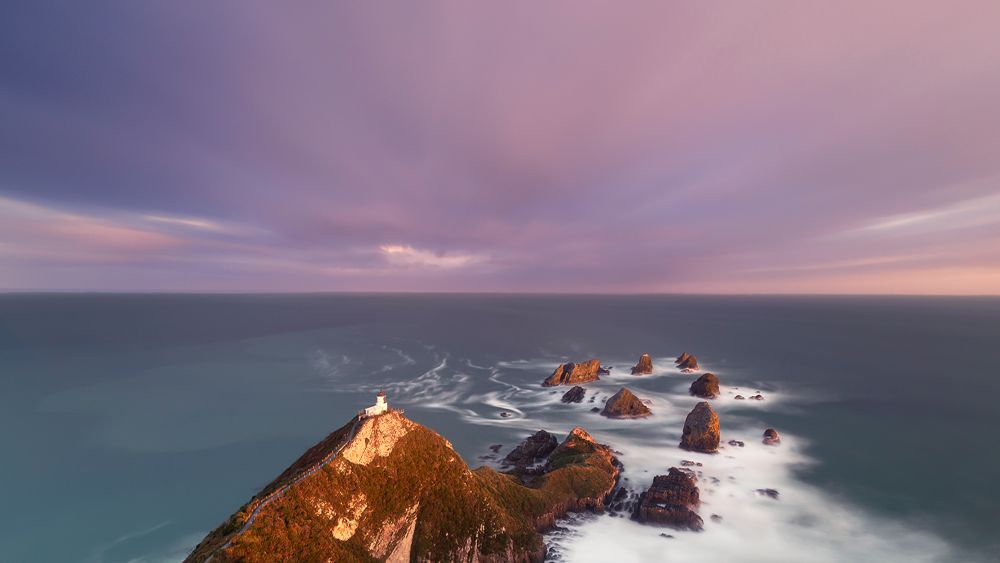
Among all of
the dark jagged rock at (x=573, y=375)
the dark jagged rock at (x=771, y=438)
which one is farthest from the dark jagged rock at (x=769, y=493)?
the dark jagged rock at (x=573, y=375)

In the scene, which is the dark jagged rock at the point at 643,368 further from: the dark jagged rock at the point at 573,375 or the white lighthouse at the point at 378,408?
the white lighthouse at the point at 378,408

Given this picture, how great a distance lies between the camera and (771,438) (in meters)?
60.0

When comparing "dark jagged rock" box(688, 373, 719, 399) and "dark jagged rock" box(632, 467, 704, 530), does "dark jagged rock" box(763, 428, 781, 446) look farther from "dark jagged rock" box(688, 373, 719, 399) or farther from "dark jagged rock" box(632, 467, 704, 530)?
"dark jagged rock" box(632, 467, 704, 530)

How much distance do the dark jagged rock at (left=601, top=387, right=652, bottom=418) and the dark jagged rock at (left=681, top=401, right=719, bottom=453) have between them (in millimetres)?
11685

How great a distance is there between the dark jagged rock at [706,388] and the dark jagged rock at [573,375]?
21228 mm

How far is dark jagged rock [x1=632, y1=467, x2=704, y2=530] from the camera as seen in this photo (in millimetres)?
39312

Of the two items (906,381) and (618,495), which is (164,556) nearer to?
(618,495)

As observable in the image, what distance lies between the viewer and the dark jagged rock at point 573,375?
91.1m

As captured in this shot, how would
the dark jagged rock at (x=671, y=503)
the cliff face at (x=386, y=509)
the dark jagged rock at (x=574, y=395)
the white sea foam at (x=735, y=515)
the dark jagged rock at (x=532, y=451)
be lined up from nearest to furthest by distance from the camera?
the cliff face at (x=386, y=509), the white sea foam at (x=735, y=515), the dark jagged rock at (x=671, y=503), the dark jagged rock at (x=532, y=451), the dark jagged rock at (x=574, y=395)

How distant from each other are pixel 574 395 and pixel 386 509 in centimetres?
5565

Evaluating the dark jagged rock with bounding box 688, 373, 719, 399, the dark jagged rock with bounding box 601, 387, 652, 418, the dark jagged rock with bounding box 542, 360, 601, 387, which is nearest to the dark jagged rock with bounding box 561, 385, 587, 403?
the dark jagged rock with bounding box 601, 387, 652, 418

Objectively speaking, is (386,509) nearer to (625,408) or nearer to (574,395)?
(625,408)

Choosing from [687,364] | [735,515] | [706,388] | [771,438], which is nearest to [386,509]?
[735,515]

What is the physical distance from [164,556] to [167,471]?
2078 centimetres
